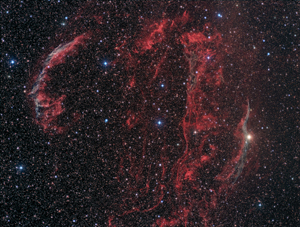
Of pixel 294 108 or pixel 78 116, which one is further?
pixel 294 108

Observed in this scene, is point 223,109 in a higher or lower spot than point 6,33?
lower

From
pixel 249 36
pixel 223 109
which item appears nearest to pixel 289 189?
pixel 223 109

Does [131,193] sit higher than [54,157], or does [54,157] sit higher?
[54,157]

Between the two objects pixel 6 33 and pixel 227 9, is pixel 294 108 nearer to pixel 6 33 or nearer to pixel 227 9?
pixel 227 9

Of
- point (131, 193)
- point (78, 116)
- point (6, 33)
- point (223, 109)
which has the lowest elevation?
point (131, 193)

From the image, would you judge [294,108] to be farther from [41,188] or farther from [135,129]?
[41,188]

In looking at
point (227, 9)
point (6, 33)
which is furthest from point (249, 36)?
point (6, 33)
